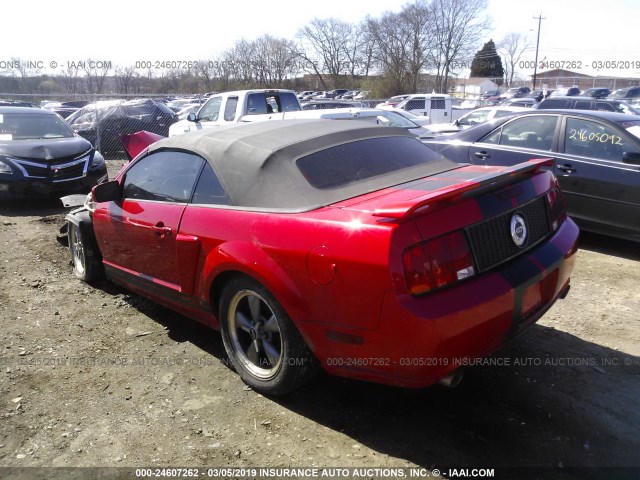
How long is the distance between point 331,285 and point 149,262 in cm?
186

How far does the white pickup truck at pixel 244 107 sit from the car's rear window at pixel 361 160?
8280 millimetres

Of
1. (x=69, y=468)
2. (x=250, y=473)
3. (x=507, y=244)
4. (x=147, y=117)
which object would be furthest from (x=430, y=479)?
(x=147, y=117)

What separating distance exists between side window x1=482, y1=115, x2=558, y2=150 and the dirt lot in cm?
245

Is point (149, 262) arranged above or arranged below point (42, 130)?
below

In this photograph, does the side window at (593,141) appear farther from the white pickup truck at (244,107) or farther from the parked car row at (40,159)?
the parked car row at (40,159)

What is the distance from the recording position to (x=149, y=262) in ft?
12.6

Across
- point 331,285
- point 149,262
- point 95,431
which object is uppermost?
point 331,285

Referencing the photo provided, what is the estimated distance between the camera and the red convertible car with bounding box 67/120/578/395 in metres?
2.39

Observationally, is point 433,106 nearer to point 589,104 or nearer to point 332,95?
point 589,104

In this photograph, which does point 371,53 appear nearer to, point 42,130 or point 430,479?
point 42,130

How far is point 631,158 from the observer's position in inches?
207

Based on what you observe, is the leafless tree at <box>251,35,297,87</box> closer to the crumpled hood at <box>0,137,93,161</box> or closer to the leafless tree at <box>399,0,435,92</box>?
the leafless tree at <box>399,0,435,92</box>

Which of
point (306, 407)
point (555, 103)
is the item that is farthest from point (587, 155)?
point (555, 103)

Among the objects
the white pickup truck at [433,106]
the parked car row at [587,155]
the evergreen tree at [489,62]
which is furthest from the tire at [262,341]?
the evergreen tree at [489,62]
